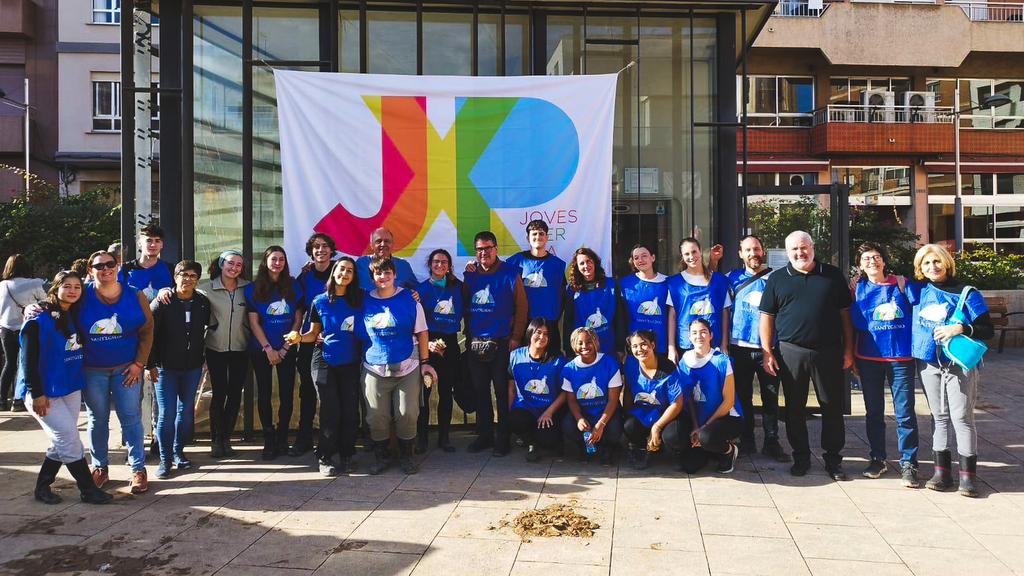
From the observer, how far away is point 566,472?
5559mm

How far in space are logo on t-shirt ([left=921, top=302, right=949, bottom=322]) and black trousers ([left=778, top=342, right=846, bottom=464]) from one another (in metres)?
0.59

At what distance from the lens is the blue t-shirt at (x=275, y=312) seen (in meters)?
5.88

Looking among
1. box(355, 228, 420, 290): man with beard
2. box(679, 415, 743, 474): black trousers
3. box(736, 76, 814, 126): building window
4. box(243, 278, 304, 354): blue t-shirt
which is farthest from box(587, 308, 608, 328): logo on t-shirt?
box(736, 76, 814, 126): building window

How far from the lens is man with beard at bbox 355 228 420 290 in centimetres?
605

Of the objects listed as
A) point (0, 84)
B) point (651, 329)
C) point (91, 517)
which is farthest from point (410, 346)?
point (0, 84)

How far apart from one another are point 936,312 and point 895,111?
849 inches

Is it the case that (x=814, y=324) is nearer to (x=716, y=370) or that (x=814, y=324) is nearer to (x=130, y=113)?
(x=716, y=370)

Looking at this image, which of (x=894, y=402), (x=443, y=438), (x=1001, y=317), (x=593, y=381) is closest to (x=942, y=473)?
(x=894, y=402)

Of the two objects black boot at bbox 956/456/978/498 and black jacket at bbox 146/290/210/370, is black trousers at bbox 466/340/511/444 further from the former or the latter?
black boot at bbox 956/456/978/498

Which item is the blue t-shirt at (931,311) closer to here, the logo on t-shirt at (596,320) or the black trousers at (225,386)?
the logo on t-shirt at (596,320)

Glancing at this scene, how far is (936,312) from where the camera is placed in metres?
5.05

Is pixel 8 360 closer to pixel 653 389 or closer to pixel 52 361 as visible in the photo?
pixel 52 361

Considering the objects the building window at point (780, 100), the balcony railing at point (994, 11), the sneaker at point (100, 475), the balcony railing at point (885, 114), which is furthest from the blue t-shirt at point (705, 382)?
the balcony railing at point (994, 11)

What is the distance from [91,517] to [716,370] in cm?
433
